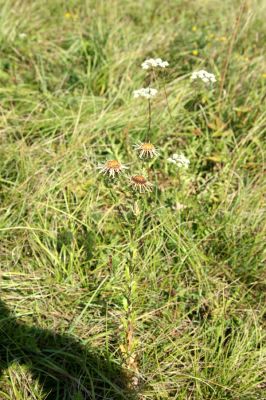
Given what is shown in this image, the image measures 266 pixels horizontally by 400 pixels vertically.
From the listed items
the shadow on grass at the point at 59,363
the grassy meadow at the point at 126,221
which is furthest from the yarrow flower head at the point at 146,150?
the shadow on grass at the point at 59,363

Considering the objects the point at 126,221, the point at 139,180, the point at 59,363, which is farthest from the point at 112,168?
the point at 59,363

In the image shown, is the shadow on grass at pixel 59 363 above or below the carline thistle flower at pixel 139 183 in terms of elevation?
below

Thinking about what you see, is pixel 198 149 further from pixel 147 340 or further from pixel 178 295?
pixel 147 340

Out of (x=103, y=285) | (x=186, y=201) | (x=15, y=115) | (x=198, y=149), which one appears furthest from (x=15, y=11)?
(x=103, y=285)

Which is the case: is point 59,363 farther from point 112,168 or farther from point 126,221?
point 112,168

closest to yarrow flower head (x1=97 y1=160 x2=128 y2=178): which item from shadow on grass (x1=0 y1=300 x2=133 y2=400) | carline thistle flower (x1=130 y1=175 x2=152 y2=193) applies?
carline thistle flower (x1=130 y1=175 x2=152 y2=193)

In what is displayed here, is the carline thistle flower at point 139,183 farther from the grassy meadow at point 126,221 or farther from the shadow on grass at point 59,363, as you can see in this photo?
the shadow on grass at point 59,363

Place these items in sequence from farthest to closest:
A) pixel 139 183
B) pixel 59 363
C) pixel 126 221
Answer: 1. pixel 126 221
2. pixel 59 363
3. pixel 139 183

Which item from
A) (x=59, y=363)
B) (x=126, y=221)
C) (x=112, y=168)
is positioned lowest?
(x=59, y=363)
